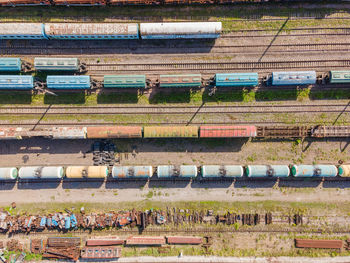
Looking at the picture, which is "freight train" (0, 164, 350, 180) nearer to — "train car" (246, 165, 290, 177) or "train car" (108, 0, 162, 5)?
"train car" (246, 165, 290, 177)

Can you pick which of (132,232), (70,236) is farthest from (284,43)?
(70,236)

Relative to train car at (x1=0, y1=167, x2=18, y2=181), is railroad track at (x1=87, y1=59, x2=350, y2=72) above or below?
above

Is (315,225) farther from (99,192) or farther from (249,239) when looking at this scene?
(99,192)

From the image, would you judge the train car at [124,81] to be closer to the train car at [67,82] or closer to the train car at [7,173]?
the train car at [67,82]

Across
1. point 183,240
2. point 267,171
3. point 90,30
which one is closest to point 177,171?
point 183,240

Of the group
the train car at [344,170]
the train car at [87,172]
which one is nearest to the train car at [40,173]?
the train car at [87,172]

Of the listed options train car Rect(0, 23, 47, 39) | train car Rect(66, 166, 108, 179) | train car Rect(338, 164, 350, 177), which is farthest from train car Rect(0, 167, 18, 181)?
train car Rect(338, 164, 350, 177)
